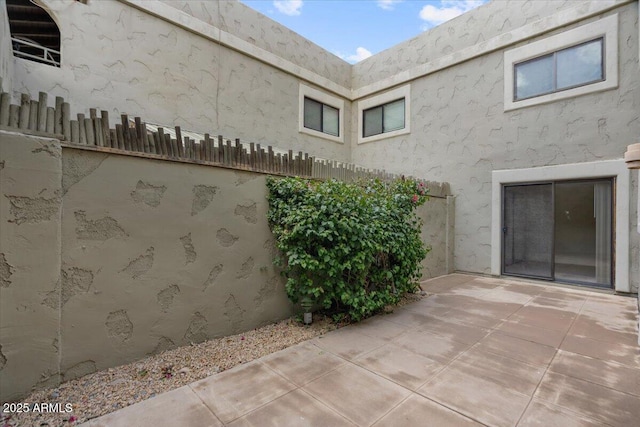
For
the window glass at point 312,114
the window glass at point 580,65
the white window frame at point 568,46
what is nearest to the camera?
the white window frame at point 568,46

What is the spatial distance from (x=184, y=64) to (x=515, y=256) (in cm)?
943

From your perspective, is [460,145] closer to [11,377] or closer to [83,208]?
[83,208]

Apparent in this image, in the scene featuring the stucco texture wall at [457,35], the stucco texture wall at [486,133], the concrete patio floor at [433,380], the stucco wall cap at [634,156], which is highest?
the stucco texture wall at [457,35]

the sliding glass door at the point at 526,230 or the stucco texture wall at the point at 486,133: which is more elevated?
the stucco texture wall at the point at 486,133

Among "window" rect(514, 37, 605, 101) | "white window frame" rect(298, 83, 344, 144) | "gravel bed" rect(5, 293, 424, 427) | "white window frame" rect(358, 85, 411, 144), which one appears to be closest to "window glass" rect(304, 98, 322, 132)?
"white window frame" rect(298, 83, 344, 144)

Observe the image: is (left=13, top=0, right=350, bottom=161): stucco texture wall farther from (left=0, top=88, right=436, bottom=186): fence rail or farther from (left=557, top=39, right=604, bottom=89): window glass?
(left=557, top=39, right=604, bottom=89): window glass

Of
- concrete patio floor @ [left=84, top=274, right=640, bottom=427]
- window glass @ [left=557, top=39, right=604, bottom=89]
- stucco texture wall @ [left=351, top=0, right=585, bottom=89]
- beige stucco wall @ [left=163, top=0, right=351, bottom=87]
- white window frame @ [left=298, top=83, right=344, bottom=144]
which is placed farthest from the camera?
white window frame @ [left=298, top=83, right=344, bottom=144]

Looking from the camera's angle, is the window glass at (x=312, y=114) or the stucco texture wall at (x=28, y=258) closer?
the stucco texture wall at (x=28, y=258)

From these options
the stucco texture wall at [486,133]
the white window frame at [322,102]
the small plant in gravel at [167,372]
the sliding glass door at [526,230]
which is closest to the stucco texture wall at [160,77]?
the white window frame at [322,102]

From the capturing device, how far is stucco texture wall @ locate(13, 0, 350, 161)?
17.3 ft

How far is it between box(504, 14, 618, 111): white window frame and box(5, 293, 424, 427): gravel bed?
22.5 ft

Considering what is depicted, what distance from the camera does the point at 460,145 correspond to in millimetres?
7691

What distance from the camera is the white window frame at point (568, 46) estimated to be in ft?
18.6

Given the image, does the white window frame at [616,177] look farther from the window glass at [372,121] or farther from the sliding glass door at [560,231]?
the window glass at [372,121]
